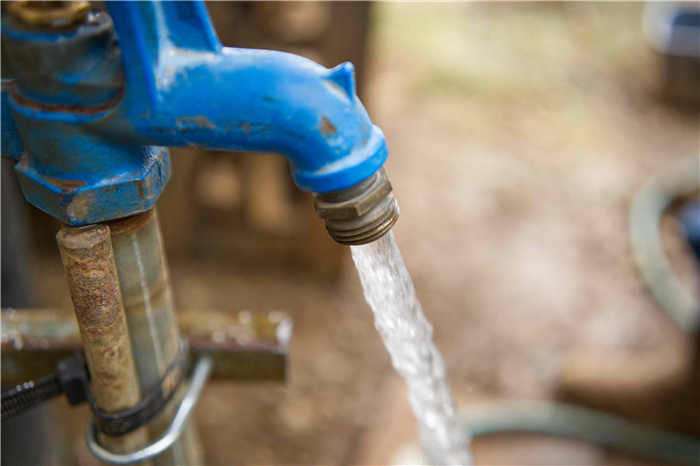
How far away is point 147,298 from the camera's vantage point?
1.84 ft

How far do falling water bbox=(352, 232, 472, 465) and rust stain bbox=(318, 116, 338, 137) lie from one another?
0.15 m

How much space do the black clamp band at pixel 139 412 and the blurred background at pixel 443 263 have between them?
0.50 m

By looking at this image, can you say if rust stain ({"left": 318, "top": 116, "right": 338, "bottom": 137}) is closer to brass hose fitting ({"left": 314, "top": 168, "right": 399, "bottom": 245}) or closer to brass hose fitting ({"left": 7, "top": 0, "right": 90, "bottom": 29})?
brass hose fitting ({"left": 314, "top": 168, "right": 399, "bottom": 245})

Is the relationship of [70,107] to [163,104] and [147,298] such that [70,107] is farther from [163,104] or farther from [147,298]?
[147,298]

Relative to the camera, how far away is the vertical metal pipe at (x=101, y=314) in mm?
479

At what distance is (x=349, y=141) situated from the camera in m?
0.46

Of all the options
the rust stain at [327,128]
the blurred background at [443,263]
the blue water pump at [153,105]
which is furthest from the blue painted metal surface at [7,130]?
the blurred background at [443,263]

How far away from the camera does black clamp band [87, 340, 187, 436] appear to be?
1.87ft

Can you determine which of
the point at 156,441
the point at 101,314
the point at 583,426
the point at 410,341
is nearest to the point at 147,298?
the point at 101,314

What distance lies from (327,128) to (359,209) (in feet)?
0.23

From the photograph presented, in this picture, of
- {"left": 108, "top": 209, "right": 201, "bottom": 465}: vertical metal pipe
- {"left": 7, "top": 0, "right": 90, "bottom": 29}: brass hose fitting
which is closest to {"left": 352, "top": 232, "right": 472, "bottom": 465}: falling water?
{"left": 108, "top": 209, "right": 201, "bottom": 465}: vertical metal pipe

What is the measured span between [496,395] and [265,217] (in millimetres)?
1048

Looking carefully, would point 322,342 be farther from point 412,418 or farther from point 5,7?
point 5,7

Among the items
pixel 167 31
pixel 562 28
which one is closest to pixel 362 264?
pixel 167 31
